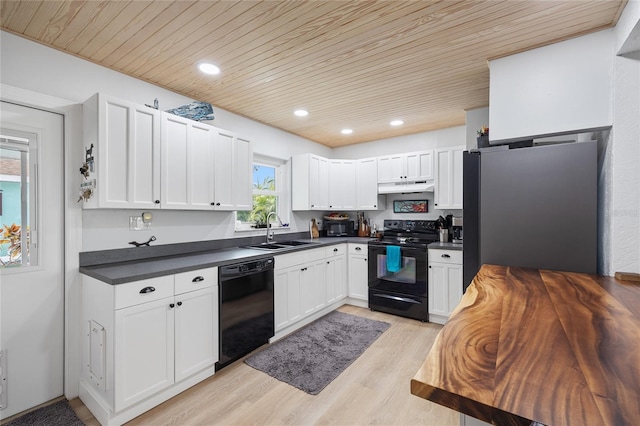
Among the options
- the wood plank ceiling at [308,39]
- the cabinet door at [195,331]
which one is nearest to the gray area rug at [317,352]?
the cabinet door at [195,331]

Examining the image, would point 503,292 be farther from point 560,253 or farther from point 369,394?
point 369,394

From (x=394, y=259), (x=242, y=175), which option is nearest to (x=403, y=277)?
(x=394, y=259)

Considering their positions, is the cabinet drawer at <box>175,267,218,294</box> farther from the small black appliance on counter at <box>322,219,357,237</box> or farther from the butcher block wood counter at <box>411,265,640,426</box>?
the small black appliance on counter at <box>322,219,357,237</box>

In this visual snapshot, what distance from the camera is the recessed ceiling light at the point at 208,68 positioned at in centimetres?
237

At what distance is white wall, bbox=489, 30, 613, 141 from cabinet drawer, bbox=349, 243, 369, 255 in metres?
2.20

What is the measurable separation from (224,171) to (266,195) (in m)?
1.15

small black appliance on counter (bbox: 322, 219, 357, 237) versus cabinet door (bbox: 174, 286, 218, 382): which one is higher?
small black appliance on counter (bbox: 322, 219, 357, 237)

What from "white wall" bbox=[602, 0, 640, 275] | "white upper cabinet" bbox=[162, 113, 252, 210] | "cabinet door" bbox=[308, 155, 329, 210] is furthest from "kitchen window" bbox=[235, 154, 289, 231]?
"white wall" bbox=[602, 0, 640, 275]

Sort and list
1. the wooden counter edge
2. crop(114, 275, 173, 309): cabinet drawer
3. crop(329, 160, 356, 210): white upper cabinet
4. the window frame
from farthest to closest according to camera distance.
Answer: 1. crop(329, 160, 356, 210): white upper cabinet
2. the window frame
3. crop(114, 275, 173, 309): cabinet drawer
4. the wooden counter edge

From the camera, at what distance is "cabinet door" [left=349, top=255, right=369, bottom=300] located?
13.2ft

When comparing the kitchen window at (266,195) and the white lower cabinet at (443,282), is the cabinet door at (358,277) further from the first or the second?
the kitchen window at (266,195)

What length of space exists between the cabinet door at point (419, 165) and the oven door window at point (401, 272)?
118 cm

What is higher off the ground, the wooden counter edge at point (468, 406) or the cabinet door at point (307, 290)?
the wooden counter edge at point (468, 406)

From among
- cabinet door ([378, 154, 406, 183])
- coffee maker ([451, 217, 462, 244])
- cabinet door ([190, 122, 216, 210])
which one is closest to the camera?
cabinet door ([190, 122, 216, 210])
